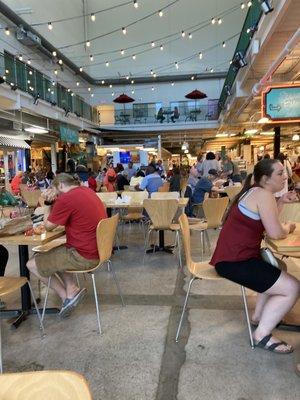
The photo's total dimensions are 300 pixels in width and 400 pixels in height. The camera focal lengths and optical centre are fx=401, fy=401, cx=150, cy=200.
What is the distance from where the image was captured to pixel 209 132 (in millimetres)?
25594

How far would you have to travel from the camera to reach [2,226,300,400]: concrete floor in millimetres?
2387

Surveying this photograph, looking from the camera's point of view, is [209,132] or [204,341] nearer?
[204,341]

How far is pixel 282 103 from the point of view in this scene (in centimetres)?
715

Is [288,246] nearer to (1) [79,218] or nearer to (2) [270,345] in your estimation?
(2) [270,345]

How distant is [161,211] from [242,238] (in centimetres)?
241

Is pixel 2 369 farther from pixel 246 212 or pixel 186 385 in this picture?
pixel 246 212

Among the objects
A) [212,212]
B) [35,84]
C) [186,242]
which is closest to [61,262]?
[186,242]

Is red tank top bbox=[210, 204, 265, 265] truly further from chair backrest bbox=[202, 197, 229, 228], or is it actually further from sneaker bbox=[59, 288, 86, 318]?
chair backrest bbox=[202, 197, 229, 228]

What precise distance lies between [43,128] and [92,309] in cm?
1253

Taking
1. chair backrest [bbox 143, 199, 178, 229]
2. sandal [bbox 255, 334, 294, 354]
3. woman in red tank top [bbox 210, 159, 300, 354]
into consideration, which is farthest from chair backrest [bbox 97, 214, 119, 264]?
chair backrest [bbox 143, 199, 178, 229]

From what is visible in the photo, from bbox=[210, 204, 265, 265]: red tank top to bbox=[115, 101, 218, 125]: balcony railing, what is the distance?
2160 cm

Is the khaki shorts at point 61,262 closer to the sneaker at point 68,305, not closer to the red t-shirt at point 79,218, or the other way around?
the red t-shirt at point 79,218

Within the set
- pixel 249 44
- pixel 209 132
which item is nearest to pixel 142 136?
pixel 209 132

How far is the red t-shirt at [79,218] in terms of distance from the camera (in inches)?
127
